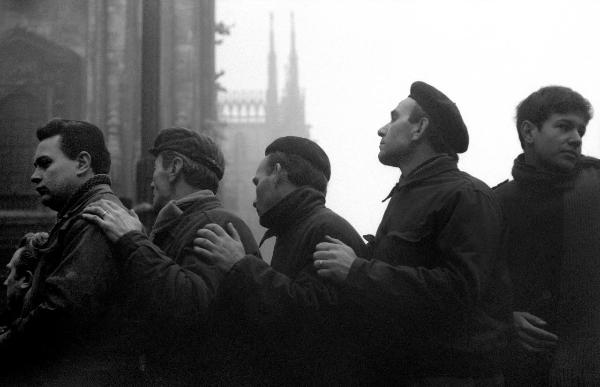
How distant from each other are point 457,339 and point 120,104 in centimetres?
1548

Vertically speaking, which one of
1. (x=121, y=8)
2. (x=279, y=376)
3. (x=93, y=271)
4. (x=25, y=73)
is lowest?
(x=279, y=376)

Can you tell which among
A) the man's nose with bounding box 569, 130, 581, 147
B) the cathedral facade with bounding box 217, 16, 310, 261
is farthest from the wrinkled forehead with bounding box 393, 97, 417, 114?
the cathedral facade with bounding box 217, 16, 310, 261

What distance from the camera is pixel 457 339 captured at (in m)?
2.85

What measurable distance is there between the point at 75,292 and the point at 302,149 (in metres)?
1.23

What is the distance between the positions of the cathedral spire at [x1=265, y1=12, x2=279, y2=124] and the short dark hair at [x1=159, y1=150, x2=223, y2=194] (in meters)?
74.7

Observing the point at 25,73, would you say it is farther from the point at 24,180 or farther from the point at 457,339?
the point at 457,339

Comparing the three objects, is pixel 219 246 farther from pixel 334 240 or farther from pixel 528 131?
pixel 528 131

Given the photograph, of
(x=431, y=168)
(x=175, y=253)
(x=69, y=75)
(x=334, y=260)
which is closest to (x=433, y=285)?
(x=334, y=260)

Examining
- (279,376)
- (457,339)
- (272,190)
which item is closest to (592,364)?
(457,339)

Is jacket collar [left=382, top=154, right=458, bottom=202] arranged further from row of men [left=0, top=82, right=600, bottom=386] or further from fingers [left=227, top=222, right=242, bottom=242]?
fingers [left=227, top=222, right=242, bottom=242]

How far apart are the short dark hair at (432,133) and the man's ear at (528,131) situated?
0.53m

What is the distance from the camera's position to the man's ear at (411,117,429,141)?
318 cm

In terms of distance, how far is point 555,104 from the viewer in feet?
11.3

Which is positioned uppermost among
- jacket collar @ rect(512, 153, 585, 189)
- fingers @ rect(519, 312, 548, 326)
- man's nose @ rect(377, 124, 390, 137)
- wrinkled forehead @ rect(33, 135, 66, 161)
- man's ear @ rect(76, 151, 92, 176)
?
man's nose @ rect(377, 124, 390, 137)
